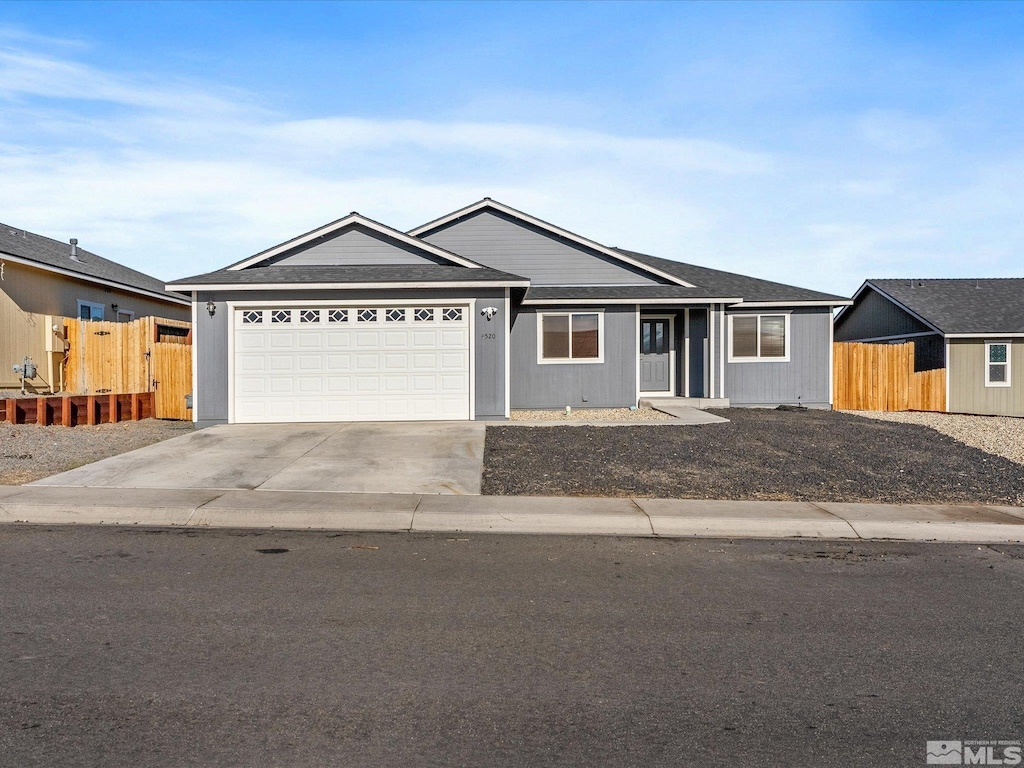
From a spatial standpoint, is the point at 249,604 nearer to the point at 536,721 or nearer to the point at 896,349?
the point at 536,721

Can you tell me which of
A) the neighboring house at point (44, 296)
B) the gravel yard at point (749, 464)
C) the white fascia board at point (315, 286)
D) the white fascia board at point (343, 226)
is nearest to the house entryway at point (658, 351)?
the gravel yard at point (749, 464)

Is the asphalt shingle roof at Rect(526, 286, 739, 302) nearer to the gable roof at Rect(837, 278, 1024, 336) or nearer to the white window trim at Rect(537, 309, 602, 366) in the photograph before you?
the white window trim at Rect(537, 309, 602, 366)

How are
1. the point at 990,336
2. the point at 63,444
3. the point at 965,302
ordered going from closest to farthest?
the point at 63,444
the point at 990,336
the point at 965,302

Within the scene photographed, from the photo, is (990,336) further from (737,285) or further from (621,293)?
(621,293)

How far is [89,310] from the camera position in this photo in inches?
855

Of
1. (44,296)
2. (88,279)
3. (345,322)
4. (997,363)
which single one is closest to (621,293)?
(345,322)

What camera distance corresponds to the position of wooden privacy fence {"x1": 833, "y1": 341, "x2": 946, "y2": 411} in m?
22.0

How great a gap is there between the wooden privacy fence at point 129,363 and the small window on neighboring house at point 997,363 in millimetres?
24292

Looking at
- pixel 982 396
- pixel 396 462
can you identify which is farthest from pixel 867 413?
pixel 396 462

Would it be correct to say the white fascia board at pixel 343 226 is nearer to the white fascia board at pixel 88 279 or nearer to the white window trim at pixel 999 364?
the white fascia board at pixel 88 279

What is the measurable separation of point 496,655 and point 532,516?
3.77 metres

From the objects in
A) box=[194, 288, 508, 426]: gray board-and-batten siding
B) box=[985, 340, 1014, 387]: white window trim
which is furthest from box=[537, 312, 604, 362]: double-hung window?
box=[985, 340, 1014, 387]: white window trim

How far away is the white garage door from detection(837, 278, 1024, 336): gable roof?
17.5 meters

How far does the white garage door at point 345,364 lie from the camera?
15.8m
